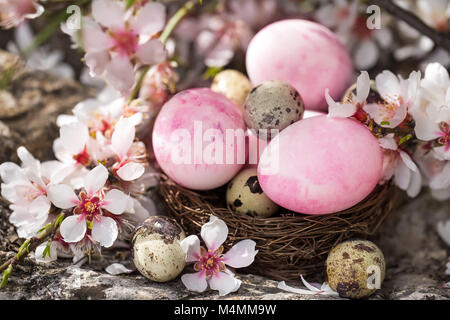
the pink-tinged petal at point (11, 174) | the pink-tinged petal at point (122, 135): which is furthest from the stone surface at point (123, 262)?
the pink-tinged petal at point (122, 135)

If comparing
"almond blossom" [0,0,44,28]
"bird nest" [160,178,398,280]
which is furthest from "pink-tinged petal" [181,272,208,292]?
"almond blossom" [0,0,44,28]

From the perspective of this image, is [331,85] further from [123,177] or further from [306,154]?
[123,177]

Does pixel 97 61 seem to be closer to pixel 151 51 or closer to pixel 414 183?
pixel 151 51

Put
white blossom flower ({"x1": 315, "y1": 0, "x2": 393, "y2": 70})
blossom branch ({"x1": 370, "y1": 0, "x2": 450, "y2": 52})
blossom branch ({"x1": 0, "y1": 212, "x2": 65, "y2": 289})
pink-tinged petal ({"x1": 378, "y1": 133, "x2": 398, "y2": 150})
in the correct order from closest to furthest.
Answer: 1. blossom branch ({"x1": 0, "y1": 212, "x2": 65, "y2": 289})
2. pink-tinged petal ({"x1": 378, "y1": 133, "x2": 398, "y2": 150})
3. blossom branch ({"x1": 370, "y1": 0, "x2": 450, "y2": 52})
4. white blossom flower ({"x1": 315, "y1": 0, "x2": 393, "y2": 70})

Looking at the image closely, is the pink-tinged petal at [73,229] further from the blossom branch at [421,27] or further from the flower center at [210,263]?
the blossom branch at [421,27]

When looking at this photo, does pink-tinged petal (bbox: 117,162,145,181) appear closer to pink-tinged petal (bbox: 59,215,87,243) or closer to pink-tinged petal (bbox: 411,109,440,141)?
pink-tinged petal (bbox: 59,215,87,243)
